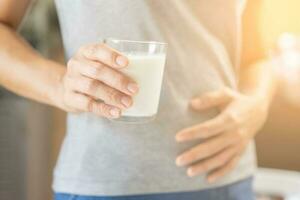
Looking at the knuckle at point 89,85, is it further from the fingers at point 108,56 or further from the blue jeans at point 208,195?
the blue jeans at point 208,195

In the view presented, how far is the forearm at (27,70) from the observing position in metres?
0.54

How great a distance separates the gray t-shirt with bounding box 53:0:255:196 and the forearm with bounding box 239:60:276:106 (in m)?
0.07

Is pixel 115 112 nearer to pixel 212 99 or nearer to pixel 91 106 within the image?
pixel 91 106

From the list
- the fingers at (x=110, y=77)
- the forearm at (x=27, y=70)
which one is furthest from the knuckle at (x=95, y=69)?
the forearm at (x=27, y=70)

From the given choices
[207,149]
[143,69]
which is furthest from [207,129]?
[143,69]

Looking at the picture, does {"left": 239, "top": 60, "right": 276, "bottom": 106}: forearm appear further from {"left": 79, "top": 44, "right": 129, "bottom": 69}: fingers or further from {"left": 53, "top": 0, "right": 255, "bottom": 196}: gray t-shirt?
{"left": 79, "top": 44, "right": 129, "bottom": 69}: fingers

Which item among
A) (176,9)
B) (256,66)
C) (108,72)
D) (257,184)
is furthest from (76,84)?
(257,184)

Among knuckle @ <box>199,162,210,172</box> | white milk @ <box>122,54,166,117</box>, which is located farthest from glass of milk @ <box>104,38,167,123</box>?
knuckle @ <box>199,162,210,172</box>

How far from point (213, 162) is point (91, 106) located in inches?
6.7

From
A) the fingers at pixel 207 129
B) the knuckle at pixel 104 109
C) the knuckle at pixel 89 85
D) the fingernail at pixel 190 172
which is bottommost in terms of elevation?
the fingernail at pixel 190 172

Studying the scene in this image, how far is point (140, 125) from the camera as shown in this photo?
50 centimetres

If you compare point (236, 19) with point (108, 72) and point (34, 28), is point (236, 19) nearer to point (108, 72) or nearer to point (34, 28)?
point (108, 72)

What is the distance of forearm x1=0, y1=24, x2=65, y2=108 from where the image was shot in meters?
0.54

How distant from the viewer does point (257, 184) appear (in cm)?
71
